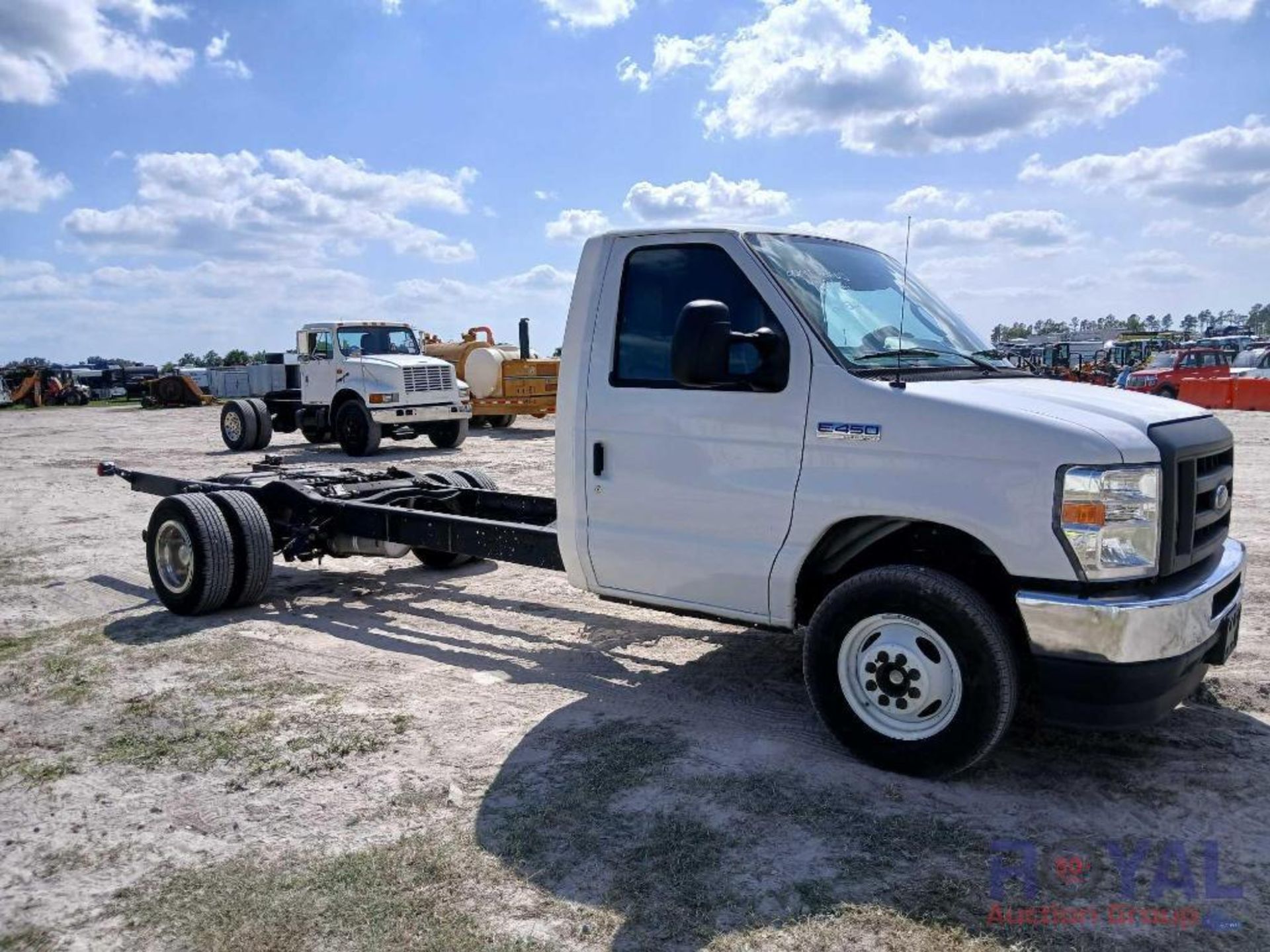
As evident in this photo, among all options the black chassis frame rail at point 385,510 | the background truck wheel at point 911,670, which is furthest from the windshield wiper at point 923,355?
the black chassis frame rail at point 385,510

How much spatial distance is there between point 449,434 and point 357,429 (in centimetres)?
207

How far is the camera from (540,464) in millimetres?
16328

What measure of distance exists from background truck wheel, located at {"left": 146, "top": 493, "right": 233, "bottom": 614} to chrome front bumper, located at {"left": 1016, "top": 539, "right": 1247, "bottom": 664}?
5.19m

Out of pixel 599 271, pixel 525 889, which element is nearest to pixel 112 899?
pixel 525 889

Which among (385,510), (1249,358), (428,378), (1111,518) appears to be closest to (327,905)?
(1111,518)

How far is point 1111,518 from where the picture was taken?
11.6ft

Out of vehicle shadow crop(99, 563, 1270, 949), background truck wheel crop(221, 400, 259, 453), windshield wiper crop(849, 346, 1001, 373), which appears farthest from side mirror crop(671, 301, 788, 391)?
background truck wheel crop(221, 400, 259, 453)

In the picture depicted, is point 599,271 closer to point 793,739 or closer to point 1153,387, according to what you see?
point 793,739

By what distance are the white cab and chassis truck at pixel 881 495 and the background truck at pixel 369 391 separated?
13980mm

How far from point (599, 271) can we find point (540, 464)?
11520 mm

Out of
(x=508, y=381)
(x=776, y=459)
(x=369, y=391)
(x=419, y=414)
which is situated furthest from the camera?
(x=508, y=381)

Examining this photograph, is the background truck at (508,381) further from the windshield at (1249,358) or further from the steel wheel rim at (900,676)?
the windshield at (1249,358)

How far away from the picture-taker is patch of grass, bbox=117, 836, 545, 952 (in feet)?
9.96

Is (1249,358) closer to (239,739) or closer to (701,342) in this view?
(701,342)
